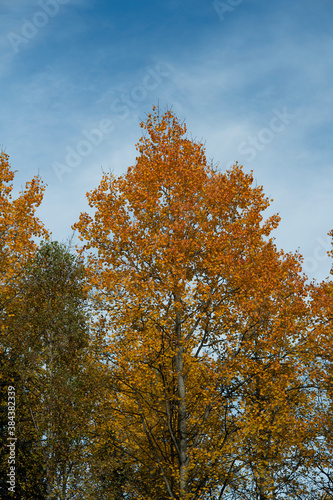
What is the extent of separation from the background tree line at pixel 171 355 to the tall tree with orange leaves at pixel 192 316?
0.06 m

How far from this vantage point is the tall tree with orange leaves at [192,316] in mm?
14016

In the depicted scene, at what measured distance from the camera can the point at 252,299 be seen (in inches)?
584

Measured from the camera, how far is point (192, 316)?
15.0 m

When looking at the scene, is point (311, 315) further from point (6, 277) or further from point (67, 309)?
point (6, 277)

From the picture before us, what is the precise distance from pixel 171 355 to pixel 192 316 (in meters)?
1.53

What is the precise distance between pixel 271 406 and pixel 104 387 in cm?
527

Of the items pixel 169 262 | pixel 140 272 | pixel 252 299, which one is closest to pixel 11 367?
pixel 140 272
